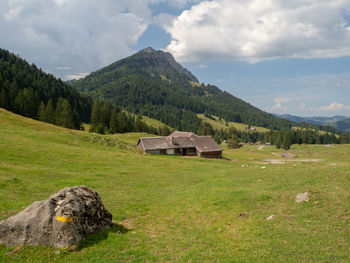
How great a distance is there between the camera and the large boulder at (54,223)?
10.0m

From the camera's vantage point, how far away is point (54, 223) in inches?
406

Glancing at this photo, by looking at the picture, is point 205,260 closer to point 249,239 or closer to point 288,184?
point 249,239

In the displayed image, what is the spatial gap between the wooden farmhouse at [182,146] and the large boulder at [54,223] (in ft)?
186

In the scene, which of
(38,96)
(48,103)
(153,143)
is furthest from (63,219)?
(38,96)

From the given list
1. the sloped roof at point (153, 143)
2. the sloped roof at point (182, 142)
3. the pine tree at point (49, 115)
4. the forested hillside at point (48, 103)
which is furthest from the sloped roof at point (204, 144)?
the pine tree at point (49, 115)

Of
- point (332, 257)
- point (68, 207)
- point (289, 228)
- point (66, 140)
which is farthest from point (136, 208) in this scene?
point (66, 140)

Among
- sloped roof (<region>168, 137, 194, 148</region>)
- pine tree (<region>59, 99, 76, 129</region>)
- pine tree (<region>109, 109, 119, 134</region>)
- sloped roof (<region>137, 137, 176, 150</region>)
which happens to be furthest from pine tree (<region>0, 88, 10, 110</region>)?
sloped roof (<region>168, 137, 194, 148</region>)

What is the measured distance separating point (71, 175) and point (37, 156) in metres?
11.1

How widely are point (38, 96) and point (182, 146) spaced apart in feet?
316

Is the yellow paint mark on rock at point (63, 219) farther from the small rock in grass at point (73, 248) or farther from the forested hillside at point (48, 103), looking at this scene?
the forested hillside at point (48, 103)

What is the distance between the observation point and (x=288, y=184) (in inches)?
880

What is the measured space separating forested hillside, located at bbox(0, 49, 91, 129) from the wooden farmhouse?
51050 mm

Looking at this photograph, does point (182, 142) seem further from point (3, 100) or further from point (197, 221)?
point (3, 100)

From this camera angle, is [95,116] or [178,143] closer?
[178,143]
